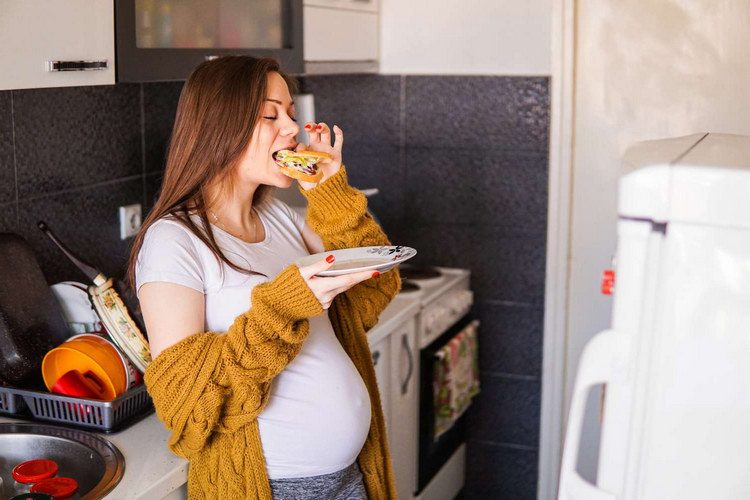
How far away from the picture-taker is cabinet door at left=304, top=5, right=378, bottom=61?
2.30 m

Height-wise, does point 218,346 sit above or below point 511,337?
above

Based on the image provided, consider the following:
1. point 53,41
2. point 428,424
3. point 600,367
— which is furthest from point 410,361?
point 600,367

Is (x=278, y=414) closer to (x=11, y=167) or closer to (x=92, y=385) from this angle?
(x=92, y=385)

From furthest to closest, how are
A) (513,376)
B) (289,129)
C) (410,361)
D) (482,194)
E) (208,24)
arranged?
(513,376), (482,194), (410,361), (208,24), (289,129)

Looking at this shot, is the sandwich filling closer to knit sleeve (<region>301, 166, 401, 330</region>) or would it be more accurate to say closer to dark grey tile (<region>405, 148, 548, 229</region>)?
knit sleeve (<region>301, 166, 401, 330</region>)

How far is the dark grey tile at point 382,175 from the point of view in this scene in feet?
10.0

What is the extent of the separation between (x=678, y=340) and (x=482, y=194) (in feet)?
6.63

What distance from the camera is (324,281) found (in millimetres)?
1375

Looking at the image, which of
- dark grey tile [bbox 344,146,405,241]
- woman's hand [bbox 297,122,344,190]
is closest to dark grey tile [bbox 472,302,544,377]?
dark grey tile [bbox 344,146,405,241]

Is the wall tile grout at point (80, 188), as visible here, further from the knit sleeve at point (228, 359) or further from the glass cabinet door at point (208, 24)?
the knit sleeve at point (228, 359)

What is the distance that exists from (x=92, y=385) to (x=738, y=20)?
2.21 metres

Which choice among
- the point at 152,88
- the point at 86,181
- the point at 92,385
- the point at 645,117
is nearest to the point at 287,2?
the point at 152,88

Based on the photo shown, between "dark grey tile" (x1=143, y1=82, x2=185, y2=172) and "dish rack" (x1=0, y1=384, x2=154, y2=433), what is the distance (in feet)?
2.72

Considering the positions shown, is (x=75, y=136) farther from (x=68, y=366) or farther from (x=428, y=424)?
(x=428, y=424)
